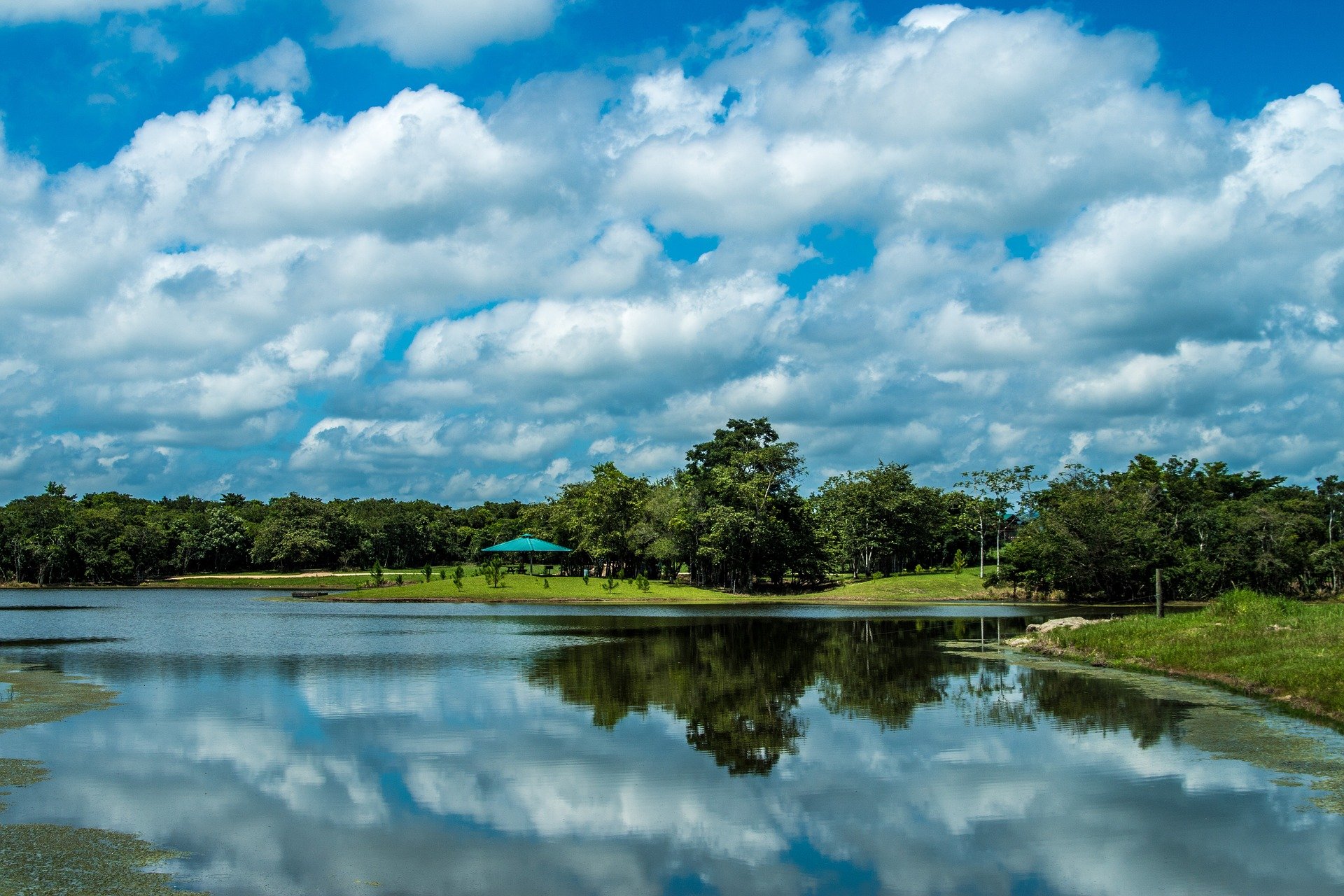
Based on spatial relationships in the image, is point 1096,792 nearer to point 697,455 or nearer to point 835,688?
point 835,688

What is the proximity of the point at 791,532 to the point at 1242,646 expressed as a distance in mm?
60845

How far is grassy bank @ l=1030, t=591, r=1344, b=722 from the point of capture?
22.3 metres

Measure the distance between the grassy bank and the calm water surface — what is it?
4.30 ft

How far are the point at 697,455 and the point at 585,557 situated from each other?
835 inches

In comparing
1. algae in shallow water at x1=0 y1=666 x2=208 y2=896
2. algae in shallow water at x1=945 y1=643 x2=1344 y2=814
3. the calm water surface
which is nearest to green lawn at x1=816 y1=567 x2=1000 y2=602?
the calm water surface

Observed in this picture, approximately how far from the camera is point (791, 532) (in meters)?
88.1

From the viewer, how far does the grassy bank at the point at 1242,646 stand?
2228cm

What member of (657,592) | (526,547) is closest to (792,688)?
(657,592)

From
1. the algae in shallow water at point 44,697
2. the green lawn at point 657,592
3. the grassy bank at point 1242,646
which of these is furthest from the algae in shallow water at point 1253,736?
the green lawn at point 657,592

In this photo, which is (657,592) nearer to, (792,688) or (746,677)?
(746,677)

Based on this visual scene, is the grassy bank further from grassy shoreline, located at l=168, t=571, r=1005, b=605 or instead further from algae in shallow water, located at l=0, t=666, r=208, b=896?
grassy shoreline, located at l=168, t=571, r=1005, b=605

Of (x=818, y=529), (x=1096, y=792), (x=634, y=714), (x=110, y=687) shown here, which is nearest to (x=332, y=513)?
(x=818, y=529)

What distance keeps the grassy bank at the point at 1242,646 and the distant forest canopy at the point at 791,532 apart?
4254cm

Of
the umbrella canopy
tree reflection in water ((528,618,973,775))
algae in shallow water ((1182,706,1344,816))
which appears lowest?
tree reflection in water ((528,618,973,775))
